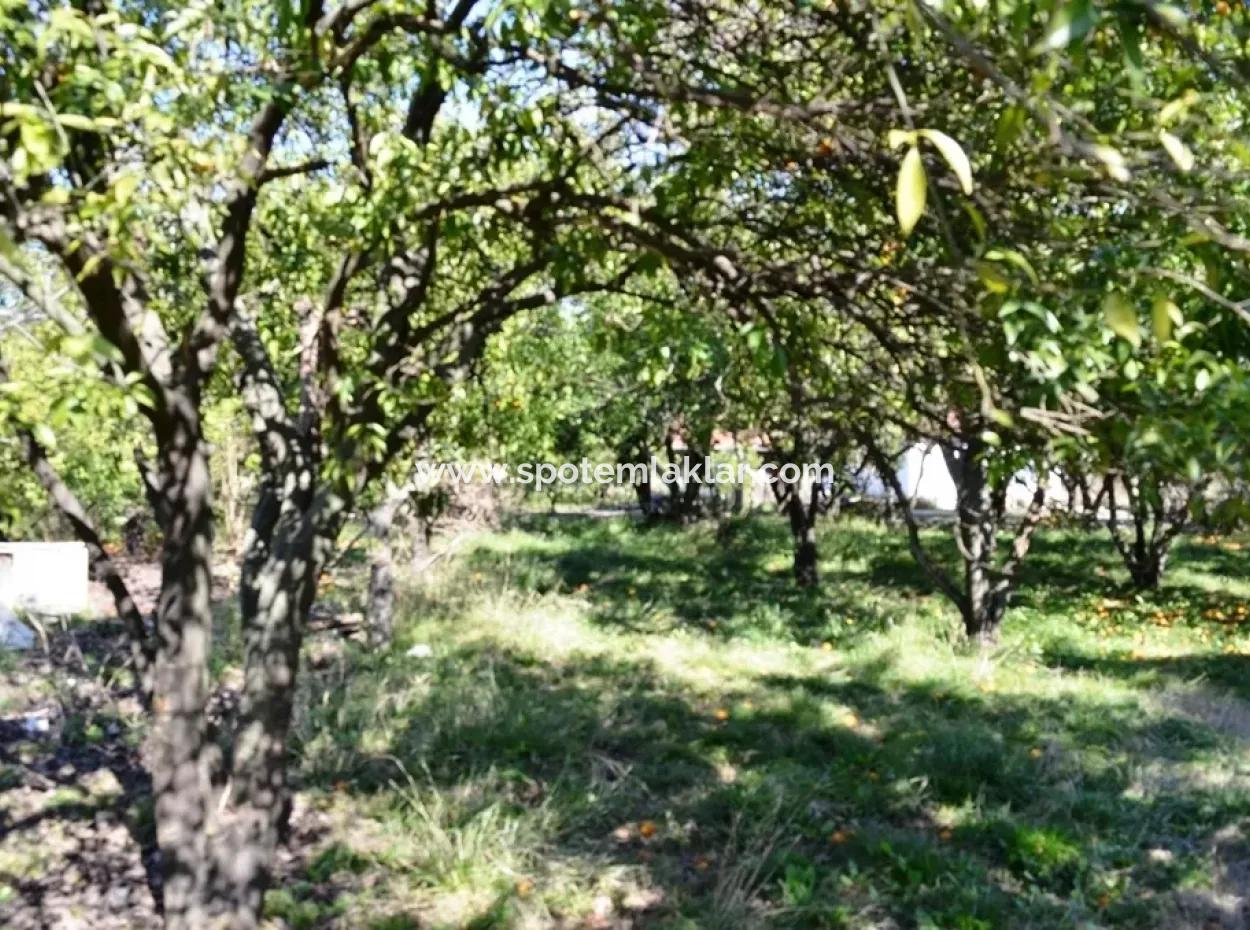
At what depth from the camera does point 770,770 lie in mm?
5887

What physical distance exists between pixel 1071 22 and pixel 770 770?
5293mm

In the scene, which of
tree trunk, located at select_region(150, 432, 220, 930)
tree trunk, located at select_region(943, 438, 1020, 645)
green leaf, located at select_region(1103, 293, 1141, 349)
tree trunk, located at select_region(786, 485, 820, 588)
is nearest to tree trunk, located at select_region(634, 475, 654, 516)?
tree trunk, located at select_region(786, 485, 820, 588)

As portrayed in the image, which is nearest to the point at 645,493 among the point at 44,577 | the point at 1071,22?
the point at 44,577

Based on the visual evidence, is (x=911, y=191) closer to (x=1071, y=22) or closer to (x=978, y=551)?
(x=1071, y=22)

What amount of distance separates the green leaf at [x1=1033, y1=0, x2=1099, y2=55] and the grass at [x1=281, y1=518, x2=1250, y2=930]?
3736 millimetres

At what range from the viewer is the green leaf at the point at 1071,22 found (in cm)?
97

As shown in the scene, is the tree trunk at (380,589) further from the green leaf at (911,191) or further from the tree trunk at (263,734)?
the green leaf at (911,191)

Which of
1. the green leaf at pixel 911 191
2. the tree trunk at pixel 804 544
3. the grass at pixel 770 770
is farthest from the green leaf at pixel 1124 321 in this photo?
the tree trunk at pixel 804 544

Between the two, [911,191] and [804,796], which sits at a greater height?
[911,191]

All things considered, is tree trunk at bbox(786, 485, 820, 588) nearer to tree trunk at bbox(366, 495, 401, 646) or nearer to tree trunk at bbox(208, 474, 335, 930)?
tree trunk at bbox(366, 495, 401, 646)

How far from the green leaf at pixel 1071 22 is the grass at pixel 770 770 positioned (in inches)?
147

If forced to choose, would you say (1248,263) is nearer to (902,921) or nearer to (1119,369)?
(1119,369)

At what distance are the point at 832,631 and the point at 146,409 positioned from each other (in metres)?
7.18

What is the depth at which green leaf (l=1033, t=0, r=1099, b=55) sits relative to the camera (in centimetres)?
97
